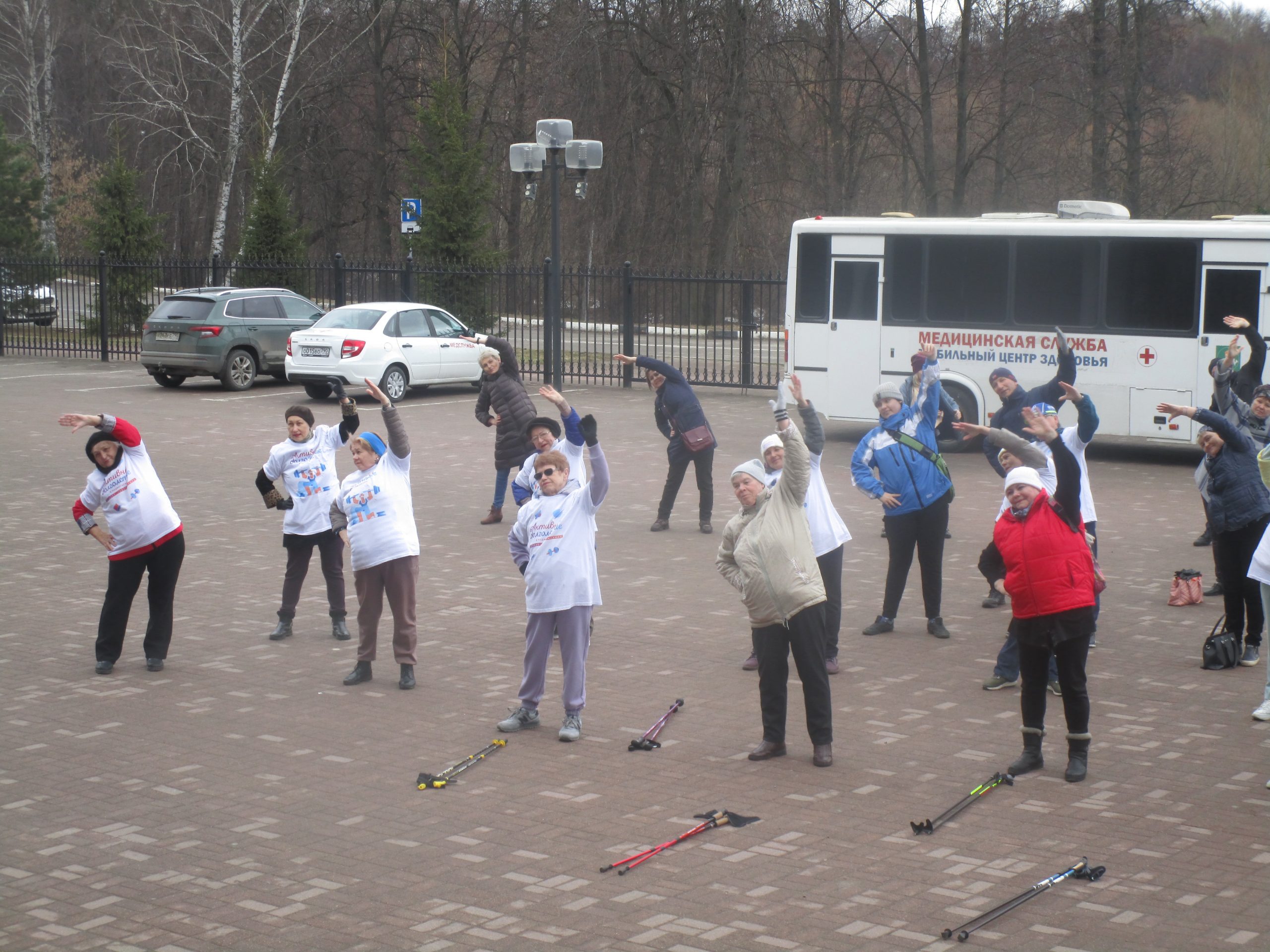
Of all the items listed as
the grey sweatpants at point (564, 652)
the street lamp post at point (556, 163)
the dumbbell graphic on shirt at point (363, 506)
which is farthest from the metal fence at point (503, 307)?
the grey sweatpants at point (564, 652)

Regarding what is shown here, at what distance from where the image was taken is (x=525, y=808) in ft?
19.4

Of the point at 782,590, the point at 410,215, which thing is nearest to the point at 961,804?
the point at 782,590

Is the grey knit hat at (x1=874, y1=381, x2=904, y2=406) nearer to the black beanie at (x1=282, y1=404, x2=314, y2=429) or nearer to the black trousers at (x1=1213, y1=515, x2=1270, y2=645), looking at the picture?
the black trousers at (x1=1213, y1=515, x2=1270, y2=645)

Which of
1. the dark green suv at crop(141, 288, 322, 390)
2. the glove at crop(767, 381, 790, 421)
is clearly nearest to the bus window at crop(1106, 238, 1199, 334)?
the glove at crop(767, 381, 790, 421)

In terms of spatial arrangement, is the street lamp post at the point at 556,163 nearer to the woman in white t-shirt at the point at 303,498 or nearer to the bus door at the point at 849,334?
the bus door at the point at 849,334

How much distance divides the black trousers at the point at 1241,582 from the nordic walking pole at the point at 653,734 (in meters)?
3.28

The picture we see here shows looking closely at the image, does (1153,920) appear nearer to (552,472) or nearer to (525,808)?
(525,808)

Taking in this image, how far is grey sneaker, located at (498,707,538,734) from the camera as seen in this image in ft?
22.7

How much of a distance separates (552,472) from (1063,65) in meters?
27.7

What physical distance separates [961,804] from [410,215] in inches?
1094

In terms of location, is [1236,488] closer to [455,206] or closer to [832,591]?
[832,591]

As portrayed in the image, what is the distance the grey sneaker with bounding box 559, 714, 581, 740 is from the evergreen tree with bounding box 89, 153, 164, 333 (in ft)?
89.6

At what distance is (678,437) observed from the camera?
12.4 metres

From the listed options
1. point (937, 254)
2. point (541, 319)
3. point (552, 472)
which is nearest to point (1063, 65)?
point (541, 319)
